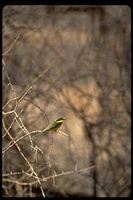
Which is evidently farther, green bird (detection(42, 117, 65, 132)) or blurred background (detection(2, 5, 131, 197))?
blurred background (detection(2, 5, 131, 197))

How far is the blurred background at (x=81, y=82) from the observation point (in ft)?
10.00

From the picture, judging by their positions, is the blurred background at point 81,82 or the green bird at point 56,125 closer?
the green bird at point 56,125

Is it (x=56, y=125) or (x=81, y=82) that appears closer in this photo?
(x=56, y=125)

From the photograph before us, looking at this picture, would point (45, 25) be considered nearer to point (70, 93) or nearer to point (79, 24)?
point (79, 24)

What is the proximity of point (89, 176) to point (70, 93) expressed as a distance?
60 cm

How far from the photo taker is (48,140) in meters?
2.96

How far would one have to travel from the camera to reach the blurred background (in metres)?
3.05

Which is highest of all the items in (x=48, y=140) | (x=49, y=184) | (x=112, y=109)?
(x=112, y=109)

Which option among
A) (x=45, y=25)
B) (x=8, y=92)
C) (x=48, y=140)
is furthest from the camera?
(x=45, y=25)

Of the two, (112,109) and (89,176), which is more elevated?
(112,109)

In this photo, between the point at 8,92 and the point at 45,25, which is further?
the point at 45,25

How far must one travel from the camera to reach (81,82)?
3.15 metres

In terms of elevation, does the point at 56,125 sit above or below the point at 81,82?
below

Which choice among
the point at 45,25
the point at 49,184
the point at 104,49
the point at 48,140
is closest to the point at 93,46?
the point at 104,49
